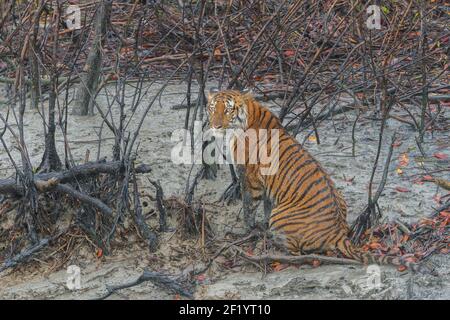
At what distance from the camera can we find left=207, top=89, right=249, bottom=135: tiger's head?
7781 mm

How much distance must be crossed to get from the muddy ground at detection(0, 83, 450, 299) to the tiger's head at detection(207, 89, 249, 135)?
0.80m

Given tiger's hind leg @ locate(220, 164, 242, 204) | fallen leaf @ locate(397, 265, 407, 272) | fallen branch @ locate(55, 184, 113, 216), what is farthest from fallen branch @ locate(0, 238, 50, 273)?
fallen leaf @ locate(397, 265, 407, 272)

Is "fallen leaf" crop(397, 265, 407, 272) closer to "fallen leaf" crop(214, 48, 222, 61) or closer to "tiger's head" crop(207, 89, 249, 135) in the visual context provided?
"tiger's head" crop(207, 89, 249, 135)

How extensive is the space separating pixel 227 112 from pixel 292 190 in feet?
2.87

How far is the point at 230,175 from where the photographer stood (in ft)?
28.6

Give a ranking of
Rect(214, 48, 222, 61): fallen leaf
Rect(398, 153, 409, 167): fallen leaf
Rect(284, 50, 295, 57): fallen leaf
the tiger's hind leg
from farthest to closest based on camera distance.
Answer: Rect(284, 50, 295, 57): fallen leaf → Rect(214, 48, 222, 61): fallen leaf → Rect(398, 153, 409, 167): fallen leaf → the tiger's hind leg

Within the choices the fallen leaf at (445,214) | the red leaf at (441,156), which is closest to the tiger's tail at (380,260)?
the fallen leaf at (445,214)

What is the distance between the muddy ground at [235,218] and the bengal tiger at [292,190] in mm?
185

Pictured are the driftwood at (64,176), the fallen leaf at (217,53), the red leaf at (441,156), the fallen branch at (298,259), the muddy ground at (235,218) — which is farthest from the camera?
the fallen leaf at (217,53)

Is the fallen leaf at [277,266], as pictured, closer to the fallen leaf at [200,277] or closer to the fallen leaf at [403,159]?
the fallen leaf at [200,277]

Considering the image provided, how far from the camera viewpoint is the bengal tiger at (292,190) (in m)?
7.07

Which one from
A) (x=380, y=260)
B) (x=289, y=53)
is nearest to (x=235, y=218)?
(x=380, y=260)

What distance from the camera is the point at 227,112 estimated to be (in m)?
7.78
